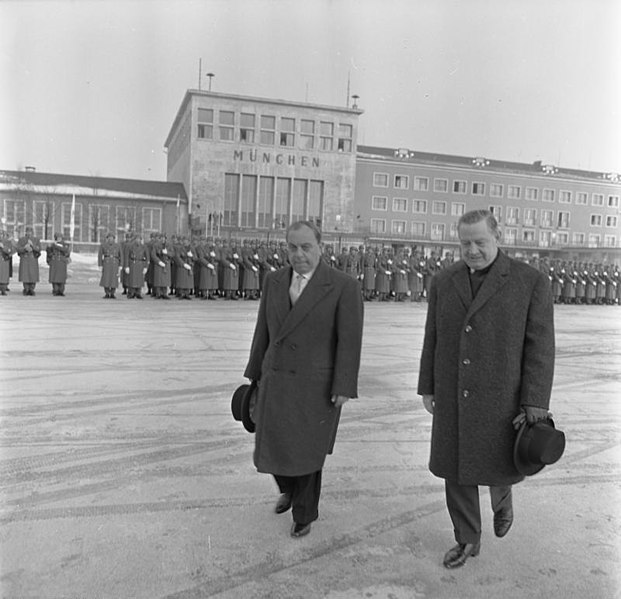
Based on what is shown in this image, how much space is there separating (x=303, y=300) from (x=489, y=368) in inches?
41.7

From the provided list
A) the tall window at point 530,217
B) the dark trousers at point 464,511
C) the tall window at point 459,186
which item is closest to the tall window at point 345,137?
the tall window at point 459,186

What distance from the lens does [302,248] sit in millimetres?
3557

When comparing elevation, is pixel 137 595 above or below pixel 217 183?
below

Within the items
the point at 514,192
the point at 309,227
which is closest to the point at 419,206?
the point at 514,192

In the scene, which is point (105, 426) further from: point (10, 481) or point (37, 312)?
point (37, 312)

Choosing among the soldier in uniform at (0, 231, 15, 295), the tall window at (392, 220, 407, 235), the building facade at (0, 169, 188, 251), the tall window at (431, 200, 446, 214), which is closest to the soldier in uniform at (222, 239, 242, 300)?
the soldier in uniform at (0, 231, 15, 295)

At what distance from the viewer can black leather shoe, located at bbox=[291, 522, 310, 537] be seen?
11.4 ft

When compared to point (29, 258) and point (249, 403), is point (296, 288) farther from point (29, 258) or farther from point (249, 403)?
point (29, 258)

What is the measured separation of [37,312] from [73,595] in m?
11.9

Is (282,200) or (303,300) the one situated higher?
(282,200)

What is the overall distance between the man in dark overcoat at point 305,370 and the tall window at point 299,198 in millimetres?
53911

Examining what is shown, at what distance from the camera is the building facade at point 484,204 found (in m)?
62.1

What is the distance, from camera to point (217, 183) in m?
54.9

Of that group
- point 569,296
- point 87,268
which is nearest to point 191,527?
point 569,296
